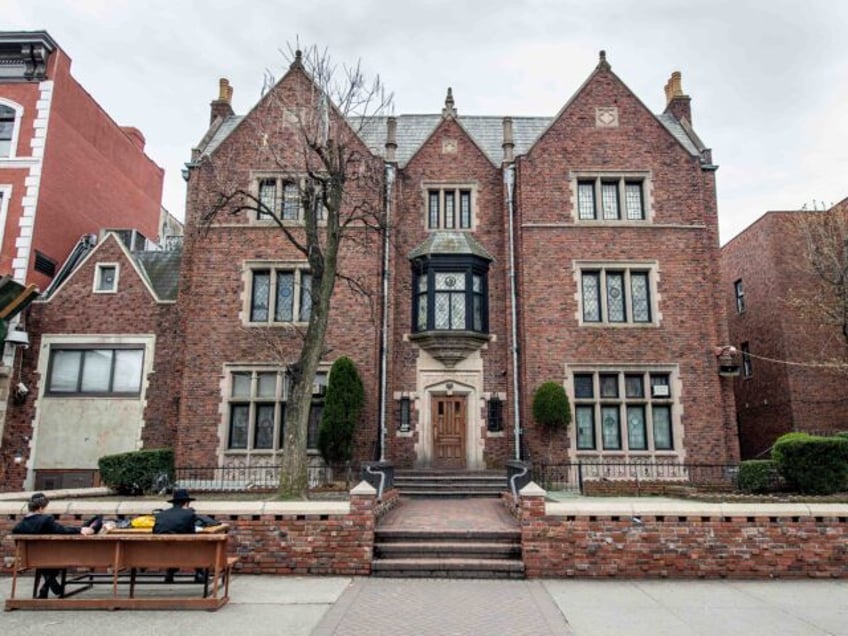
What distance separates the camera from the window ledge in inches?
734

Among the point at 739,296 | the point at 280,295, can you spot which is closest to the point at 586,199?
the point at 280,295

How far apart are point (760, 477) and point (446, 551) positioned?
9770mm

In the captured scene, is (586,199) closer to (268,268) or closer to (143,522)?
(268,268)

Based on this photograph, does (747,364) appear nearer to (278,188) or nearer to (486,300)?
(486,300)

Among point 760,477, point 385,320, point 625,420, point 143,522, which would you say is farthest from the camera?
point 385,320

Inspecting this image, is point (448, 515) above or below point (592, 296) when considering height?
below

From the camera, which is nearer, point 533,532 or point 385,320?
point 533,532

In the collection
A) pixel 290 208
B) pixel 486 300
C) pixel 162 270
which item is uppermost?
pixel 290 208

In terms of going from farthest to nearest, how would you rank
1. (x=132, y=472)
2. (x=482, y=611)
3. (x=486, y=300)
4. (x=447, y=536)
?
(x=486, y=300) < (x=132, y=472) < (x=447, y=536) < (x=482, y=611)

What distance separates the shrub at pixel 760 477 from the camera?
15.4 metres

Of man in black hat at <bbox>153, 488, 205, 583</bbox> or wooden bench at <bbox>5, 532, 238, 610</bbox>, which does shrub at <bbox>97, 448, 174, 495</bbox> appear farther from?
man in black hat at <bbox>153, 488, 205, 583</bbox>

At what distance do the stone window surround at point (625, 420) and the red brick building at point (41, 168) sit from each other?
15.5 meters

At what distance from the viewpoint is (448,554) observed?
10.0 meters

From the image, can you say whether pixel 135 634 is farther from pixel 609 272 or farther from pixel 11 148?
pixel 11 148
